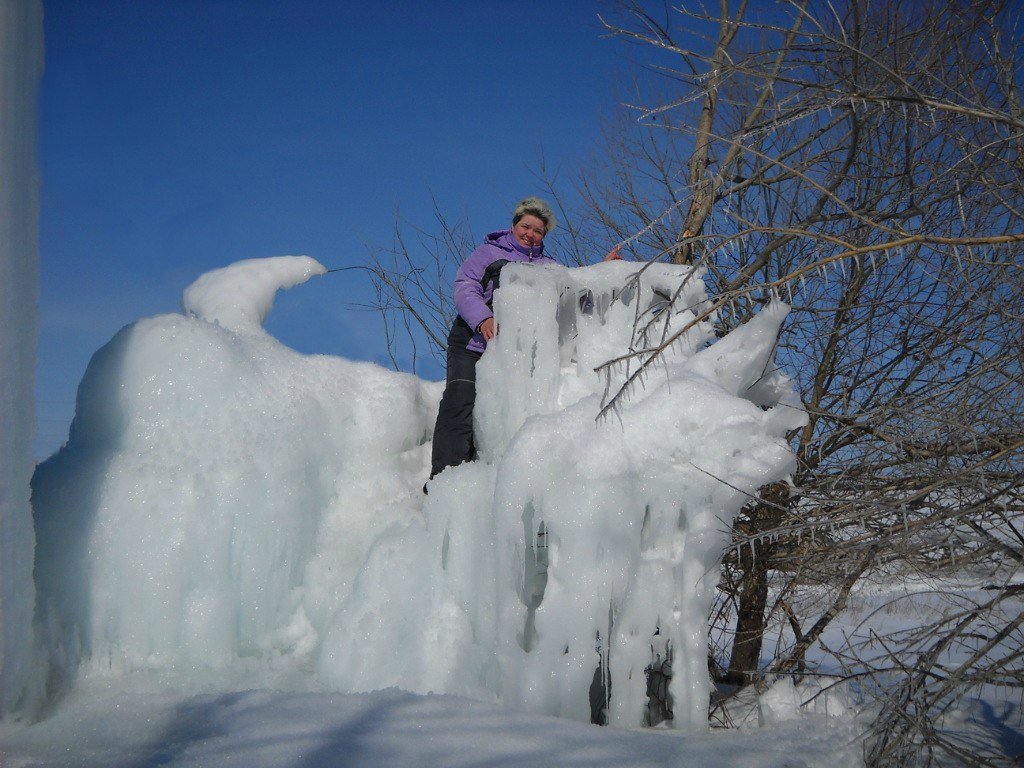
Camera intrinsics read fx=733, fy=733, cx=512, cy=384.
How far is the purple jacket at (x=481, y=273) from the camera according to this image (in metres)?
3.61

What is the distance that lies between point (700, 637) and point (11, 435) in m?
2.56

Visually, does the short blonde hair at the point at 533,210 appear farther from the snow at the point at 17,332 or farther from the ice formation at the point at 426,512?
the snow at the point at 17,332

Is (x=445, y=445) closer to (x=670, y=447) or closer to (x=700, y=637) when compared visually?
(x=670, y=447)

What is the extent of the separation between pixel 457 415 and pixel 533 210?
44.8 inches

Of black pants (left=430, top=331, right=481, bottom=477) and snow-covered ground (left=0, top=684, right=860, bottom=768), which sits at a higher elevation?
black pants (left=430, top=331, right=481, bottom=477)

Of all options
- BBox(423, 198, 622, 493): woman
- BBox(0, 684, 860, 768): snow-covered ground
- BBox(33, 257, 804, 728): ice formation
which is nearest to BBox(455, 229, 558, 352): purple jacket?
BBox(423, 198, 622, 493): woman

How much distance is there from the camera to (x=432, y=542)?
3.31 meters

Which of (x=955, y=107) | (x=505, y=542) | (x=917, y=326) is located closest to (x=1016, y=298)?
(x=917, y=326)

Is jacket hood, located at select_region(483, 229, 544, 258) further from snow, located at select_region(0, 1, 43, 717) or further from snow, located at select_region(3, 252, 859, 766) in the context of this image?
snow, located at select_region(0, 1, 43, 717)

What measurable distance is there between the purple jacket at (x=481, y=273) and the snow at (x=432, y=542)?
24 centimetres

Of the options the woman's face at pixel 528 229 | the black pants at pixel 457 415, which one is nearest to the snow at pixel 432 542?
the black pants at pixel 457 415

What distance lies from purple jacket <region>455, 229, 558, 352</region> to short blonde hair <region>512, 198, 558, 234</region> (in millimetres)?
103

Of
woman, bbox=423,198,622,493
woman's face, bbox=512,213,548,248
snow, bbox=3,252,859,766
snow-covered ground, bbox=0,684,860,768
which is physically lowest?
snow-covered ground, bbox=0,684,860,768

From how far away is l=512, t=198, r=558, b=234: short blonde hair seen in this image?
3.80 m
